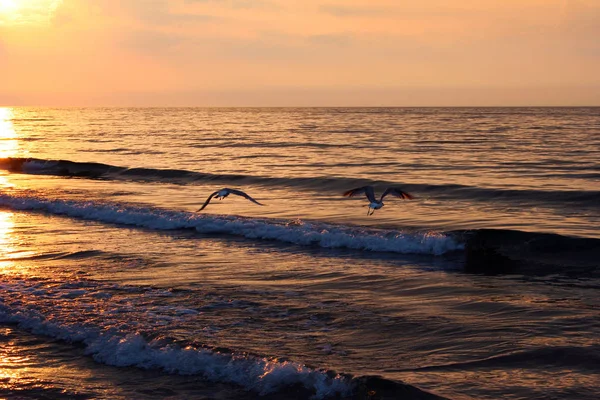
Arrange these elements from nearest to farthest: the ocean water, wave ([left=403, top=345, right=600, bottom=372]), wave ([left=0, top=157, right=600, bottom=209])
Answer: the ocean water → wave ([left=403, top=345, right=600, bottom=372]) → wave ([left=0, top=157, right=600, bottom=209])

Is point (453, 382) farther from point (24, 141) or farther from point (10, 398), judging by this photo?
point (24, 141)

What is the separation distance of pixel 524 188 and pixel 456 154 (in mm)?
14508

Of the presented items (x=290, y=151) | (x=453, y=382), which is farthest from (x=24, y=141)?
(x=453, y=382)

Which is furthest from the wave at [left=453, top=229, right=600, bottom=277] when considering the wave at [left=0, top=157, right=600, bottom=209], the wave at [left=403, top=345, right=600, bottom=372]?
the wave at [left=0, top=157, right=600, bottom=209]

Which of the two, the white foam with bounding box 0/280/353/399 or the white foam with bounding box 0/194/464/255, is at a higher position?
the white foam with bounding box 0/194/464/255

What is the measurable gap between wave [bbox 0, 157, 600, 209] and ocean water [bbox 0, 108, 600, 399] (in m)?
0.18

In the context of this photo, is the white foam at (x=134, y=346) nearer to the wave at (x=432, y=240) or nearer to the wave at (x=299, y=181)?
the wave at (x=432, y=240)

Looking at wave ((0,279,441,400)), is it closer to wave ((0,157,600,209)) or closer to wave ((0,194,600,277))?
wave ((0,194,600,277))

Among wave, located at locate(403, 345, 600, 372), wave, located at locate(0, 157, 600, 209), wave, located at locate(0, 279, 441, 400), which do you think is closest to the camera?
wave, located at locate(0, 279, 441, 400)

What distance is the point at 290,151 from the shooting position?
44031 millimetres

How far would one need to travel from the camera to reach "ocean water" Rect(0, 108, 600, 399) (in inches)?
323

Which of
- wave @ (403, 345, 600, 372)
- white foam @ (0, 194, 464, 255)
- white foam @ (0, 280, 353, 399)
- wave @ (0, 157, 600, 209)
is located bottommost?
white foam @ (0, 280, 353, 399)

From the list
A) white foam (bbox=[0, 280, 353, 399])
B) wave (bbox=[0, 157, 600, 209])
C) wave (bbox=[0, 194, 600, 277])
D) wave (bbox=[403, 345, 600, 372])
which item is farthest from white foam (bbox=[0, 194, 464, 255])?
wave (bbox=[0, 157, 600, 209])

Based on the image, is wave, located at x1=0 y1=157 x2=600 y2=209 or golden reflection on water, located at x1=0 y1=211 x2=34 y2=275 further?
wave, located at x1=0 y1=157 x2=600 y2=209
